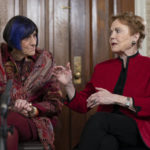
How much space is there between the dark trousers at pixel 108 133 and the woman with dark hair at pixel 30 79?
29cm

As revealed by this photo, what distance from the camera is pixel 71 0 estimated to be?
100 inches

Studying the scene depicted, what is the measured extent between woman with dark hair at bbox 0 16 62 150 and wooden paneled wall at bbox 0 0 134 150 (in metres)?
0.46

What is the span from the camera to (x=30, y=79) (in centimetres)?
196

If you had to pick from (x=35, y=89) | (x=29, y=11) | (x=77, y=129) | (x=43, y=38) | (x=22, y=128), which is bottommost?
(x=77, y=129)

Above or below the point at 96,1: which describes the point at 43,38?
below

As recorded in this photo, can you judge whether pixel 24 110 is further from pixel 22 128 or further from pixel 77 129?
pixel 77 129

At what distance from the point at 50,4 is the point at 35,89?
0.85 meters

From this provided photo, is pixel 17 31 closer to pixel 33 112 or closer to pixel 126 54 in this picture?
pixel 33 112

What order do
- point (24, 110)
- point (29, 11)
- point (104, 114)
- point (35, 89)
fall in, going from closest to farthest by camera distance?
point (104, 114) → point (24, 110) → point (35, 89) → point (29, 11)

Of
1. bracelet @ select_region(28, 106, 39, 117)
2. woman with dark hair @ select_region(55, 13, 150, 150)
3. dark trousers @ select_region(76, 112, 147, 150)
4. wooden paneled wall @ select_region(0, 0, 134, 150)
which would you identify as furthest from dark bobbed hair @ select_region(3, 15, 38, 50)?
dark trousers @ select_region(76, 112, 147, 150)

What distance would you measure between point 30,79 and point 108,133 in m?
0.60

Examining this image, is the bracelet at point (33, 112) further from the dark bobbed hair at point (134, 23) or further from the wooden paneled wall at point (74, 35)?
the dark bobbed hair at point (134, 23)

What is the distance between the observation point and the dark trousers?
163cm

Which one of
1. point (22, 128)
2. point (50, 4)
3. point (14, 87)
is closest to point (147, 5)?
point (50, 4)
